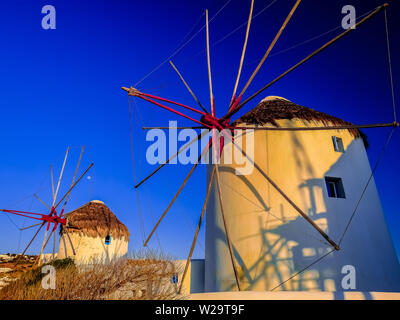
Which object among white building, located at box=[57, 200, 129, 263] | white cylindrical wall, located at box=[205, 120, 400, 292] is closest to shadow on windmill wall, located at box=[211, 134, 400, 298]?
white cylindrical wall, located at box=[205, 120, 400, 292]

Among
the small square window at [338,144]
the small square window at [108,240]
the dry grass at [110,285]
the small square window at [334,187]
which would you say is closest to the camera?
the dry grass at [110,285]

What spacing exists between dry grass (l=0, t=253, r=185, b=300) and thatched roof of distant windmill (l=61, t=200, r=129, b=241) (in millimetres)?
15065

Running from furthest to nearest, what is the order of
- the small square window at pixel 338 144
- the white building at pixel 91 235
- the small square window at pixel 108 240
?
the small square window at pixel 108 240
the white building at pixel 91 235
the small square window at pixel 338 144

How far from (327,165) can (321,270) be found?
3.19 m

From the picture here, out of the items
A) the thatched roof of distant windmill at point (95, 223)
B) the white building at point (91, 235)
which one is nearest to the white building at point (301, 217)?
the white building at point (91, 235)

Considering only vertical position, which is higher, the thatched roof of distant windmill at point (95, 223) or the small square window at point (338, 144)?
the small square window at point (338, 144)

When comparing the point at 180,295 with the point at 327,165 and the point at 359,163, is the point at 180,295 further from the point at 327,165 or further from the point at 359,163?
the point at 359,163

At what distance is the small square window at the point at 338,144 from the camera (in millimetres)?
8969

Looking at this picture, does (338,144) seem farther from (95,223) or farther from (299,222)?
(95,223)

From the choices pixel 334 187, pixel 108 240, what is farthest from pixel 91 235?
pixel 334 187

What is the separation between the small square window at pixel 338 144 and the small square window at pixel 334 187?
112 centimetres

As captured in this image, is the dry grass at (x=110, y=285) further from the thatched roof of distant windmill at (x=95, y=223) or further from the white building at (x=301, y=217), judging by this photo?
the thatched roof of distant windmill at (x=95, y=223)

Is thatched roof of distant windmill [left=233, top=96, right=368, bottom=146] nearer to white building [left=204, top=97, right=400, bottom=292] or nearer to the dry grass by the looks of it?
white building [left=204, top=97, right=400, bottom=292]
